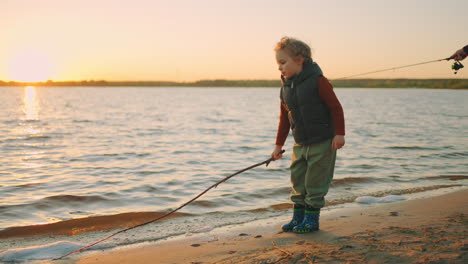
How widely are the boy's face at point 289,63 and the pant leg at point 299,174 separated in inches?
28.5

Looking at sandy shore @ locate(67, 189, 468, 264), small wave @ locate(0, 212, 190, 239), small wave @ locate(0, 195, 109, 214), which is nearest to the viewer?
sandy shore @ locate(67, 189, 468, 264)

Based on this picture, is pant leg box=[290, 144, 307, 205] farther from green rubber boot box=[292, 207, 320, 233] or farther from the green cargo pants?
green rubber boot box=[292, 207, 320, 233]

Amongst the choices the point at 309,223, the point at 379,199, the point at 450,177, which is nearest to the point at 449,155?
the point at 450,177

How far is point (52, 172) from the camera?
865 cm

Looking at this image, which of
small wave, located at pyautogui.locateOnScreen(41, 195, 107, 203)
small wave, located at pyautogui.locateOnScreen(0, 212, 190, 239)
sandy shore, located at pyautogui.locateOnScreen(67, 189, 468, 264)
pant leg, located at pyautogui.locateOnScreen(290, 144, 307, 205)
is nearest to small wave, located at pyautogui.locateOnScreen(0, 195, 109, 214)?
small wave, located at pyautogui.locateOnScreen(41, 195, 107, 203)

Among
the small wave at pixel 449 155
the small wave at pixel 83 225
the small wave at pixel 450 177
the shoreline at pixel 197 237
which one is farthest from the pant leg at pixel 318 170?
Result: the small wave at pixel 449 155

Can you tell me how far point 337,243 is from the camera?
12.1 feet

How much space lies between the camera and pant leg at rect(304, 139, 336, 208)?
4137 millimetres

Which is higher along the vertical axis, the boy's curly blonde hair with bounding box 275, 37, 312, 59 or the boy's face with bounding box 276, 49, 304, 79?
the boy's curly blonde hair with bounding box 275, 37, 312, 59

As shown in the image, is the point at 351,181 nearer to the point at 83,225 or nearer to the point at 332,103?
the point at 332,103

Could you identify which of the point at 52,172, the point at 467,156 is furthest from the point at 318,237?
the point at 467,156

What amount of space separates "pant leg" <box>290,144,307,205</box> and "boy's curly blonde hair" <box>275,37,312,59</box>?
878 mm

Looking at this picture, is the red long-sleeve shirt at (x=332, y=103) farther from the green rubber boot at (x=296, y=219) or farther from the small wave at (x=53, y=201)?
the small wave at (x=53, y=201)

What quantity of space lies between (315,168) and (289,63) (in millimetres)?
1000
